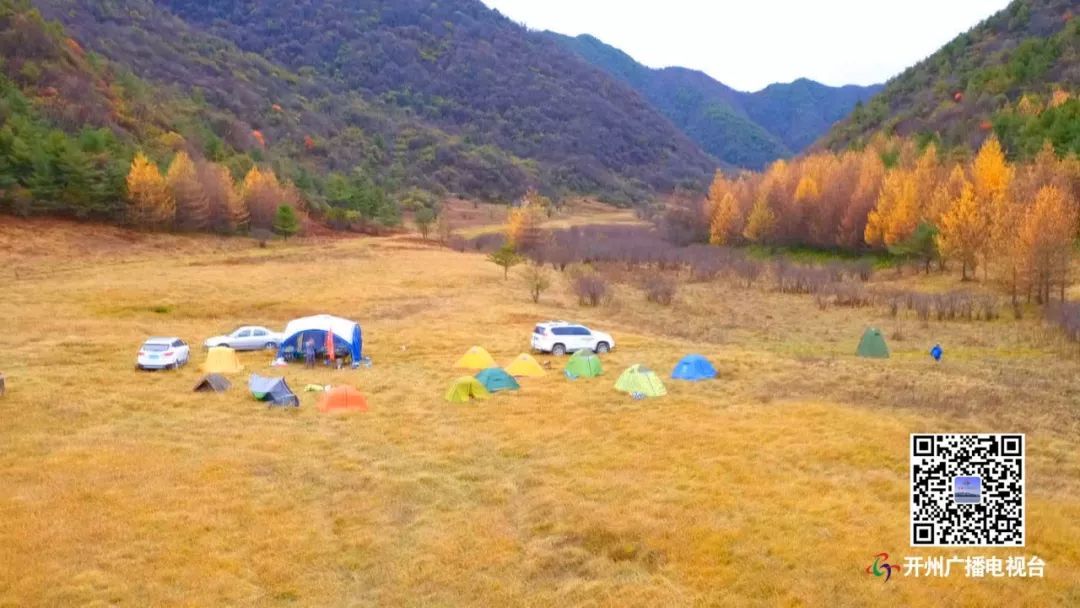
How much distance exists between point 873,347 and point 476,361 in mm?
16189

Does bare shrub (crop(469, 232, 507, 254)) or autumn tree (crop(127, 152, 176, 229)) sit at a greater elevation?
autumn tree (crop(127, 152, 176, 229))

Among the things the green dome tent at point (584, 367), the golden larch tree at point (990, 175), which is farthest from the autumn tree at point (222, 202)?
the golden larch tree at point (990, 175)

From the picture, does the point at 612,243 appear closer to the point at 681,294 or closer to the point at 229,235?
the point at 681,294

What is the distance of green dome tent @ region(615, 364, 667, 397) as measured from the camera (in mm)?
22841

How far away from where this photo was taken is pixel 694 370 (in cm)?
2508

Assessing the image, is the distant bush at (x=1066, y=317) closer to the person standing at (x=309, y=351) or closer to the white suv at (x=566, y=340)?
the white suv at (x=566, y=340)

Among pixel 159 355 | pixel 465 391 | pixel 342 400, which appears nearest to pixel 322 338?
pixel 159 355

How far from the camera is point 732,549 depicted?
41.4 feet

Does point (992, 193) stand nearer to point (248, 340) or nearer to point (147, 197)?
point (248, 340)

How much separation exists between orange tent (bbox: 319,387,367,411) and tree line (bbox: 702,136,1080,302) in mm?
36977

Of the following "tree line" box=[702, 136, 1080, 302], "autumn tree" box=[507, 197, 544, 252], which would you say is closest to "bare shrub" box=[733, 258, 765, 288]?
"tree line" box=[702, 136, 1080, 302]

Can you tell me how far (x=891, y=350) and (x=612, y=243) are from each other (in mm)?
52344

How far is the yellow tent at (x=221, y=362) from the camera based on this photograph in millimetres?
25602

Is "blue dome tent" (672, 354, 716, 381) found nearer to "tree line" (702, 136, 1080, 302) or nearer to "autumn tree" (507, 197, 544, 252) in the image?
"tree line" (702, 136, 1080, 302)
